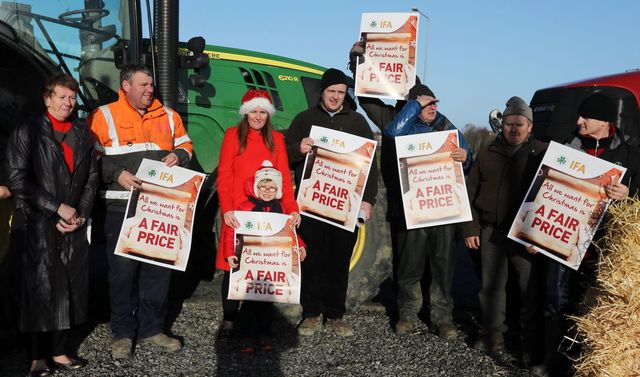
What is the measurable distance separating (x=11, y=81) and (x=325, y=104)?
6.78 feet

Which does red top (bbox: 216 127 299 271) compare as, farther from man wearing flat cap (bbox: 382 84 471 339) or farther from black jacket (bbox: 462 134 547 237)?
black jacket (bbox: 462 134 547 237)

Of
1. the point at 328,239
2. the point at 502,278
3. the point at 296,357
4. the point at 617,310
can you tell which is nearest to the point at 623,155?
the point at 617,310

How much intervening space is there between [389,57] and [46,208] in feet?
8.38

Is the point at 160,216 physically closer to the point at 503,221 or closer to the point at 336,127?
the point at 336,127

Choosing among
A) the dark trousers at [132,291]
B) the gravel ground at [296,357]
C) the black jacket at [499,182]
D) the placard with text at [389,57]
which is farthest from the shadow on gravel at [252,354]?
the placard with text at [389,57]

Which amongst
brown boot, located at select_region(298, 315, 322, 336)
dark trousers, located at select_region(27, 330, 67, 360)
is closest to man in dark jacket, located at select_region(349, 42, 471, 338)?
brown boot, located at select_region(298, 315, 322, 336)

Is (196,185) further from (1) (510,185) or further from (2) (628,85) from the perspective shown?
(2) (628,85)

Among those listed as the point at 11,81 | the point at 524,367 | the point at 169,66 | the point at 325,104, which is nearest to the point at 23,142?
the point at 11,81

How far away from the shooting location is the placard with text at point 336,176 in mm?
4844

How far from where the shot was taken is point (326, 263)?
16.5 ft

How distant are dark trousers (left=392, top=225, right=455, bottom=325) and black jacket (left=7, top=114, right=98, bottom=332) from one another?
83.9 inches

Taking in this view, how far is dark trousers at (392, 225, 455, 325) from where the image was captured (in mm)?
5031

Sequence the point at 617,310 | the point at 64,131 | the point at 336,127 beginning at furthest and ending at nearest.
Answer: the point at 336,127 < the point at 64,131 < the point at 617,310

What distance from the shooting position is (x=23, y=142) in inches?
161
